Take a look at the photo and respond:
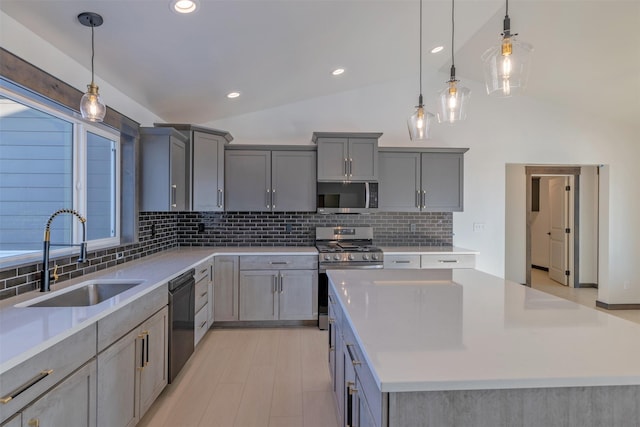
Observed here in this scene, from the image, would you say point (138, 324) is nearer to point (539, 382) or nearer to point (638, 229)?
point (539, 382)

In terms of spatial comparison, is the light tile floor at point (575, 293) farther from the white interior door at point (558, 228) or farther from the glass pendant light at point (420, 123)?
the glass pendant light at point (420, 123)

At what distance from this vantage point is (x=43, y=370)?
4.02ft

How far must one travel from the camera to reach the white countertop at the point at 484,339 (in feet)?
2.90

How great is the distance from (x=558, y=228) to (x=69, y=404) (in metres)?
7.56

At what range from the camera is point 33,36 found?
196 centimetres

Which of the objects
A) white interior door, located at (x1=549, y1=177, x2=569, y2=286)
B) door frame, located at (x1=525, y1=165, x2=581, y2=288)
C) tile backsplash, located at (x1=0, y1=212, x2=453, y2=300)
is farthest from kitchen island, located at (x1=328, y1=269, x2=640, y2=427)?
white interior door, located at (x1=549, y1=177, x2=569, y2=286)

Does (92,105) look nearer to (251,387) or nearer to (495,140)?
(251,387)

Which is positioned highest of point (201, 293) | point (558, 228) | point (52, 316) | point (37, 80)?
point (37, 80)

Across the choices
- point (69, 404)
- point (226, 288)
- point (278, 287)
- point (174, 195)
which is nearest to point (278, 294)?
point (278, 287)

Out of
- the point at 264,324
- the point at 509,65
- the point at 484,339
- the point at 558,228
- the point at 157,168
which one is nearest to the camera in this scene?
the point at 484,339

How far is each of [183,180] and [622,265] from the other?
5909 millimetres

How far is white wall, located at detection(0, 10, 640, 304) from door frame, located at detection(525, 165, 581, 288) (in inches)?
32.8

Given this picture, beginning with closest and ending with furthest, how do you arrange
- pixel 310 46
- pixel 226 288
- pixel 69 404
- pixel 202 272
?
pixel 69 404, pixel 310 46, pixel 202 272, pixel 226 288

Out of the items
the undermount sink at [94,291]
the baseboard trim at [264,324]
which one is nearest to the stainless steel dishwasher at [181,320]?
the undermount sink at [94,291]
